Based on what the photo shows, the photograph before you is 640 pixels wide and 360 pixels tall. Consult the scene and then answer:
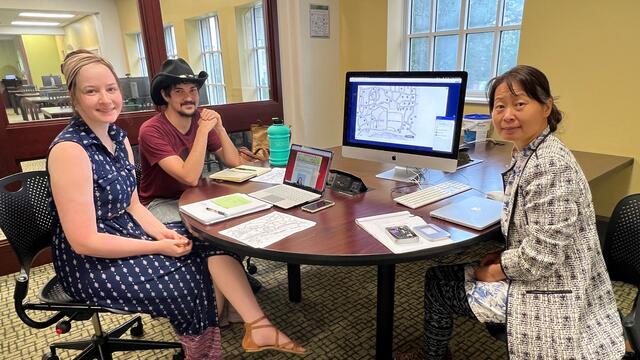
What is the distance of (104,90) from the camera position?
1.30 m

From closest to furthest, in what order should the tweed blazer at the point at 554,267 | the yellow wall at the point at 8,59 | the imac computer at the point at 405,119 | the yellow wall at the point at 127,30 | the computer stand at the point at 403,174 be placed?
the tweed blazer at the point at 554,267, the imac computer at the point at 405,119, the computer stand at the point at 403,174, the yellow wall at the point at 8,59, the yellow wall at the point at 127,30

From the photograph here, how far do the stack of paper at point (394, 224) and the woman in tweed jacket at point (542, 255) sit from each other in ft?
0.76

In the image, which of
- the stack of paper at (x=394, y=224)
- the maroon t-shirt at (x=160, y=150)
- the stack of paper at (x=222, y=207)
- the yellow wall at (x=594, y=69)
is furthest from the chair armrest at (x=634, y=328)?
the maroon t-shirt at (x=160, y=150)

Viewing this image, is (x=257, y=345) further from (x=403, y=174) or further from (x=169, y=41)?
(x=169, y=41)

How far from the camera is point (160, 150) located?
1.76 m

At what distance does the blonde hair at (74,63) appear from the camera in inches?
50.1

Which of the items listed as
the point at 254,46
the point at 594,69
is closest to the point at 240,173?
the point at 594,69

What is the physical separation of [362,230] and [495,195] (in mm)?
591

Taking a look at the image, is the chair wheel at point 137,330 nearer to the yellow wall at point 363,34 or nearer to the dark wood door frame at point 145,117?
the dark wood door frame at point 145,117

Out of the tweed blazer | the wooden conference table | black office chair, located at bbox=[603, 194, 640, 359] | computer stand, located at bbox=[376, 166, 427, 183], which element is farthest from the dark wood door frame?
black office chair, located at bbox=[603, 194, 640, 359]

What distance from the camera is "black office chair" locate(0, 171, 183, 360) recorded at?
129cm

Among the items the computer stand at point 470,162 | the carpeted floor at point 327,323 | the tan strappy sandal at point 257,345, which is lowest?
the carpeted floor at point 327,323

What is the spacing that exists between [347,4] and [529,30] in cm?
168

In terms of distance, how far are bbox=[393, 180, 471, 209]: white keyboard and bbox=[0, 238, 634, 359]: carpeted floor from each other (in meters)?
0.72
